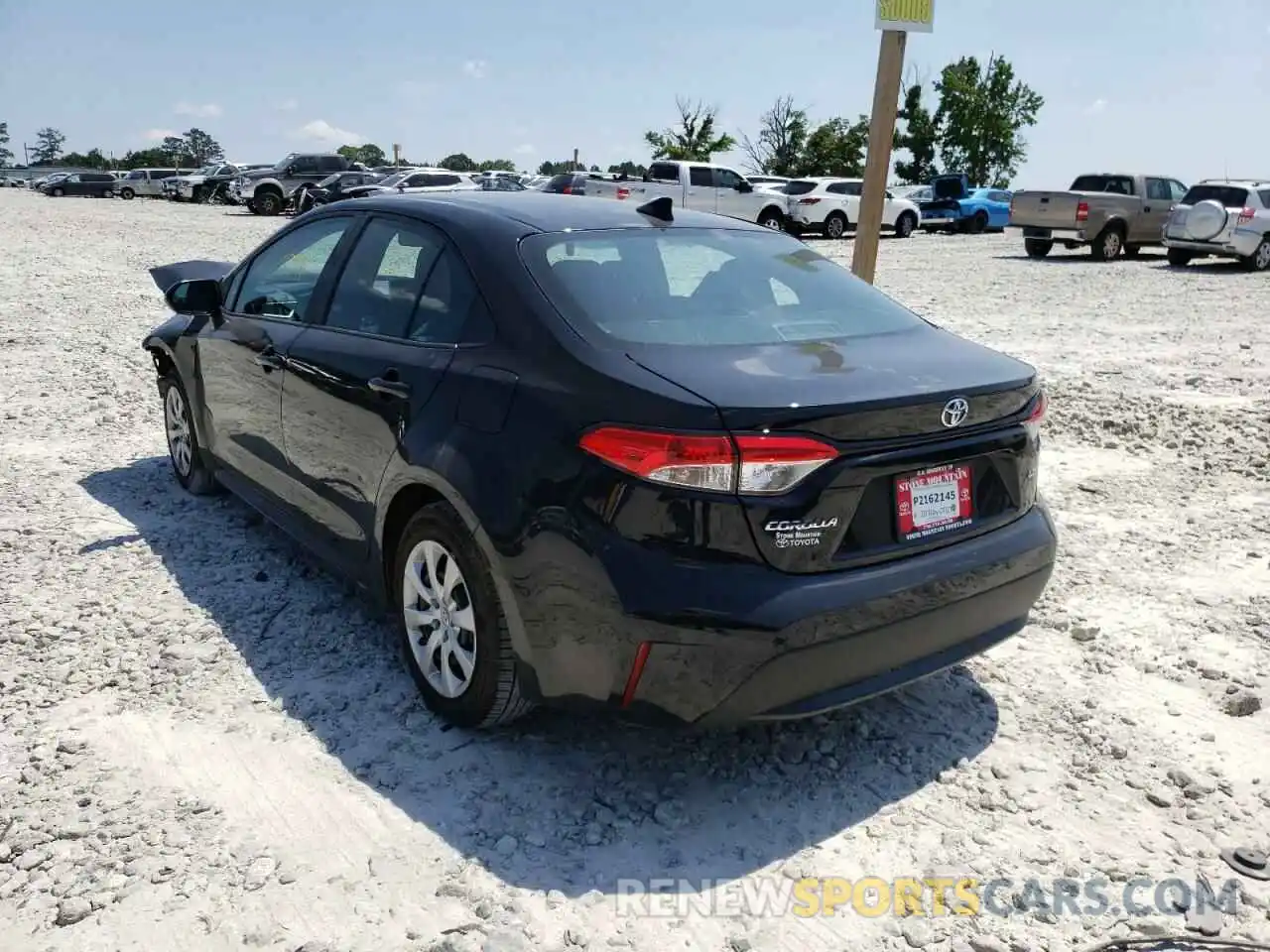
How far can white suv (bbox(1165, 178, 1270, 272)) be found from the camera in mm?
18594

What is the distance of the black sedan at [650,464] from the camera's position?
2623 mm

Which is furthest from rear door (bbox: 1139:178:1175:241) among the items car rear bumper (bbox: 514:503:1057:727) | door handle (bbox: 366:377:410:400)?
door handle (bbox: 366:377:410:400)

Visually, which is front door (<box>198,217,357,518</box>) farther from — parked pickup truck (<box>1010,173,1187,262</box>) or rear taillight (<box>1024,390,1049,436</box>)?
parked pickup truck (<box>1010,173,1187,262</box>)

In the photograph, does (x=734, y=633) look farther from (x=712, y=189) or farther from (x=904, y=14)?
(x=712, y=189)

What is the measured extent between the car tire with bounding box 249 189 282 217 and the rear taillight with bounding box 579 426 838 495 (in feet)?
113

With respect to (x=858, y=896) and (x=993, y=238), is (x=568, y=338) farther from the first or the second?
(x=993, y=238)

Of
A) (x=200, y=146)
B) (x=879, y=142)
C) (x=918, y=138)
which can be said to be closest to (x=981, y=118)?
(x=918, y=138)

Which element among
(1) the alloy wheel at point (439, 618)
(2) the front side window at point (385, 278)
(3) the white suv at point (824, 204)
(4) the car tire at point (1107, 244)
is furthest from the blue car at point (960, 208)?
(1) the alloy wheel at point (439, 618)

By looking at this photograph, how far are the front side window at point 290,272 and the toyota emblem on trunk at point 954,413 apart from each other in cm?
242

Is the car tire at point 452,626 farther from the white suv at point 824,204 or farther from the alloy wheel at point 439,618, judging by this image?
the white suv at point 824,204

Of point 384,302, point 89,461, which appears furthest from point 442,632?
point 89,461

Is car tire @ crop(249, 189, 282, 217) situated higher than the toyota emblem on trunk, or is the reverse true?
the toyota emblem on trunk

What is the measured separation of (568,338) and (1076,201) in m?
20.0

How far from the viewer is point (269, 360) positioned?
4266 mm
